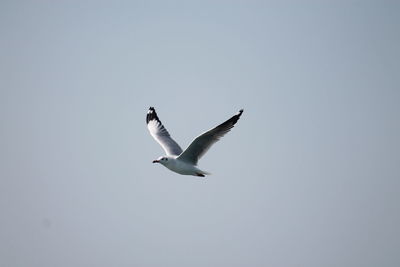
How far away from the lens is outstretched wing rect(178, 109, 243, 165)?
14.0m

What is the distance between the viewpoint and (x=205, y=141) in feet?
47.3

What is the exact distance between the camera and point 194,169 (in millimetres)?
14555

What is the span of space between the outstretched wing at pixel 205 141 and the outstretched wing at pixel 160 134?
194cm

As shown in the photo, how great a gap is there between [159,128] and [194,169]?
220 inches

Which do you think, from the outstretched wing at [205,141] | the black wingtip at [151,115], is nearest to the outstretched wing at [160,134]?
the black wingtip at [151,115]

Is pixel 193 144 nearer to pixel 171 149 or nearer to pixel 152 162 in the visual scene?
pixel 152 162

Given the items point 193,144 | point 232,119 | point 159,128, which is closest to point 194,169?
point 193,144

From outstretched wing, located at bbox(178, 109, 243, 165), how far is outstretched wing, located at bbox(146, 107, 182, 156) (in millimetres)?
1944

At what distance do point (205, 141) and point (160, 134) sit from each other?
5065mm

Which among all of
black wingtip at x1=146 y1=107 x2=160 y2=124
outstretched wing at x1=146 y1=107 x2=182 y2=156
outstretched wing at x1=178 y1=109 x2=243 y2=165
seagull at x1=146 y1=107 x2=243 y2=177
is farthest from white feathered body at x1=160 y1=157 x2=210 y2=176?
black wingtip at x1=146 y1=107 x2=160 y2=124

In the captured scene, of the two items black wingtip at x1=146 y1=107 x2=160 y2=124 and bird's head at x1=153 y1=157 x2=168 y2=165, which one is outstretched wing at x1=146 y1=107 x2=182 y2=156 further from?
bird's head at x1=153 y1=157 x2=168 y2=165

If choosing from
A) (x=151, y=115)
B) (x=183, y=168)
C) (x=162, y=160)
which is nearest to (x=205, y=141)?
(x=183, y=168)

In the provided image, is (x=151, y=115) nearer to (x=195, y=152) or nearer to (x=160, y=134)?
(x=160, y=134)

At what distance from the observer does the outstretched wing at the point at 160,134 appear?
677 inches
